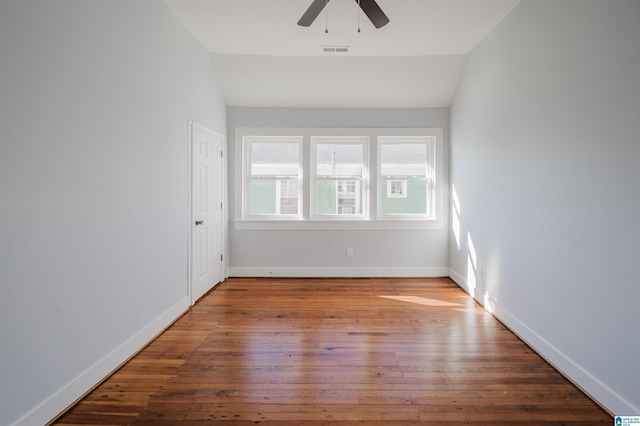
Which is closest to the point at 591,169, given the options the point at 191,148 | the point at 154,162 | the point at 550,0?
the point at 550,0

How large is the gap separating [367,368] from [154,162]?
2364 millimetres

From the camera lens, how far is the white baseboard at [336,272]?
4855 millimetres

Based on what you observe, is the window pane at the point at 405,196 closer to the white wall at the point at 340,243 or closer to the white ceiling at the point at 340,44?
the white wall at the point at 340,243

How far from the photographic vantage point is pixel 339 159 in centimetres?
495

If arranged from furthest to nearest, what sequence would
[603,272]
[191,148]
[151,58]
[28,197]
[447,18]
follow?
[191,148] < [447,18] < [151,58] < [603,272] < [28,197]

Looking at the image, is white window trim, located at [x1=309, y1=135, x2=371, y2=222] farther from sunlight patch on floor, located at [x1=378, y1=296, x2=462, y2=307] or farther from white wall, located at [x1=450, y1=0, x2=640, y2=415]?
white wall, located at [x1=450, y1=0, x2=640, y2=415]

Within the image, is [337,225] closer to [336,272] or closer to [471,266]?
[336,272]

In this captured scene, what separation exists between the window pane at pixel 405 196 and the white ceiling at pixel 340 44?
1117 mm

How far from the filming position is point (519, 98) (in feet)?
9.64

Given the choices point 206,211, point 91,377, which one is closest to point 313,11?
point 206,211

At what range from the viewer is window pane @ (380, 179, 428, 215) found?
4.95 meters

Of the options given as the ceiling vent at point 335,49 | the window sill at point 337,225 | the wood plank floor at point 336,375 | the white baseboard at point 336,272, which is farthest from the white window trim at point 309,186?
the wood plank floor at point 336,375

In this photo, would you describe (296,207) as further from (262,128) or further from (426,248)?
(426,248)

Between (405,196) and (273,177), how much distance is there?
1953mm
